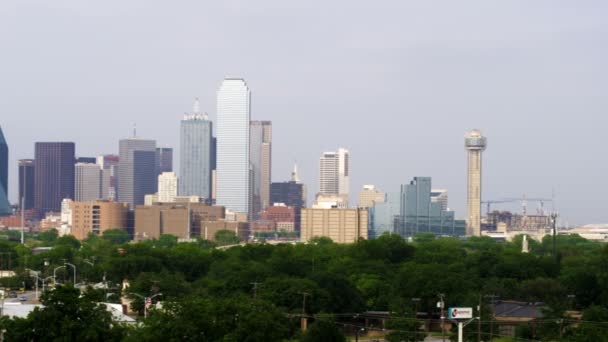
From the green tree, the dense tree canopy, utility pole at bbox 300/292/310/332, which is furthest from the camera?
utility pole at bbox 300/292/310/332

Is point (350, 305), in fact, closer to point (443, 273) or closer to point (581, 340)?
point (443, 273)

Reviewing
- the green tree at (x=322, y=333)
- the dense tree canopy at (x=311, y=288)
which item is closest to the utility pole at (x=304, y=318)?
the dense tree canopy at (x=311, y=288)

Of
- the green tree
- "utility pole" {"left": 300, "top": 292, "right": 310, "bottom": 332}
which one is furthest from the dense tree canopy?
"utility pole" {"left": 300, "top": 292, "right": 310, "bottom": 332}

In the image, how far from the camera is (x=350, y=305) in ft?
307

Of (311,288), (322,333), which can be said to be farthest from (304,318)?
(322,333)

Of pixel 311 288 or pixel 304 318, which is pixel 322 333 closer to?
pixel 304 318

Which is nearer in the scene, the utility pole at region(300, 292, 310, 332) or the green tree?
the green tree

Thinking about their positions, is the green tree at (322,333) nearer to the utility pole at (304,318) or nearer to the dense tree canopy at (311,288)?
the dense tree canopy at (311,288)

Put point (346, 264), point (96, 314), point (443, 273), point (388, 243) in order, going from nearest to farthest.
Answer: point (96, 314)
point (443, 273)
point (346, 264)
point (388, 243)

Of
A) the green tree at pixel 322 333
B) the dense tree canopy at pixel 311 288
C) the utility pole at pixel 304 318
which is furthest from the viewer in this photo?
the utility pole at pixel 304 318

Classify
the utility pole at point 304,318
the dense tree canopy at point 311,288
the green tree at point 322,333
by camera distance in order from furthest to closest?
the utility pole at point 304,318 < the green tree at point 322,333 < the dense tree canopy at point 311,288

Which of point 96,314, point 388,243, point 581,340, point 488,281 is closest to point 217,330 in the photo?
point 96,314

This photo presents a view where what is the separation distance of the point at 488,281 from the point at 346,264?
1766 centimetres

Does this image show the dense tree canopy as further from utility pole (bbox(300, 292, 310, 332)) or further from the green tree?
utility pole (bbox(300, 292, 310, 332))
